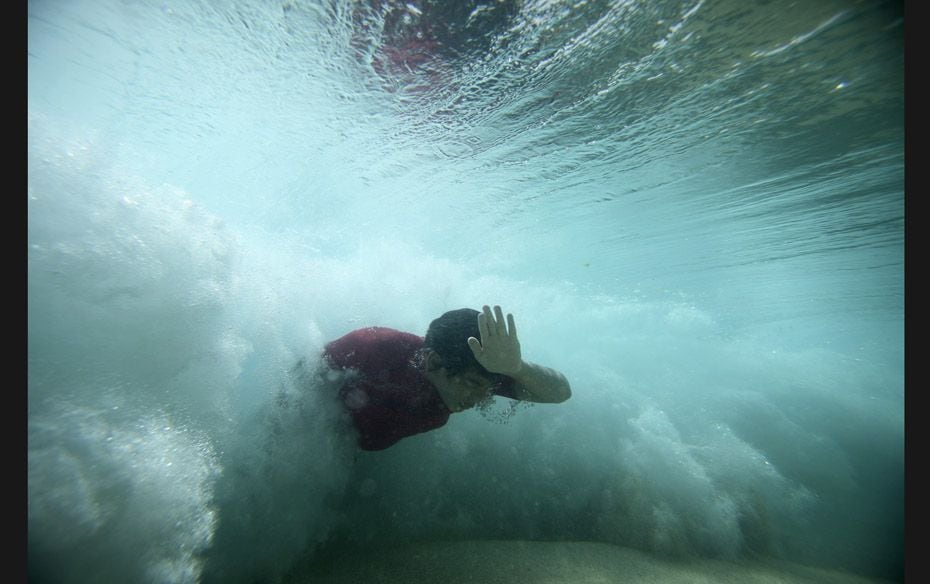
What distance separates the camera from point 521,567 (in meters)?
3.76

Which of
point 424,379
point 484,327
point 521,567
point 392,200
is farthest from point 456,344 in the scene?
point 392,200

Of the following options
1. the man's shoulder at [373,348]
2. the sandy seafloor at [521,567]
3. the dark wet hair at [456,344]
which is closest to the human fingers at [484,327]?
the dark wet hair at [456,344]

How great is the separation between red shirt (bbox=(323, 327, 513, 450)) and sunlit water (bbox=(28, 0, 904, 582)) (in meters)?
0.66

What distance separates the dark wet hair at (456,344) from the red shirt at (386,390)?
0.31 metres

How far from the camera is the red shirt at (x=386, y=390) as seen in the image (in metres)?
3.55

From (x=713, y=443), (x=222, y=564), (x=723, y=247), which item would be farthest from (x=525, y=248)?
(x=222, y=564)

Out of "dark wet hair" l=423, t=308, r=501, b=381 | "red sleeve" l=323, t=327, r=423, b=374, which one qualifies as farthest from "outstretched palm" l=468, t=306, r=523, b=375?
"red sleeve" l=323, t=327, r=423, b=374

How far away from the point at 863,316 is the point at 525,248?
30991mm

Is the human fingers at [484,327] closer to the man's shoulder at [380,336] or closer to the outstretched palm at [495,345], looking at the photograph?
the outstretched palm at [495,345]

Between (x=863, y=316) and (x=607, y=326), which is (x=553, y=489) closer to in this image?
(x=863, y=316)

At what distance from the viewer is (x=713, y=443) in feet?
28.1

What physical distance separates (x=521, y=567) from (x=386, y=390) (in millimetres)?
2584

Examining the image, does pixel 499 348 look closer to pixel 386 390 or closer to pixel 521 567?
pixel 386 390

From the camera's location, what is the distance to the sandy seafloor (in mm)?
3463
